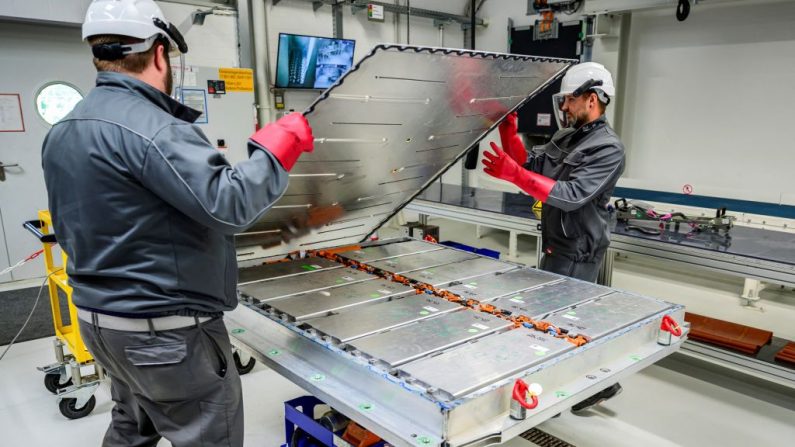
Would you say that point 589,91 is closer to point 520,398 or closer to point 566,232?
point 566,232

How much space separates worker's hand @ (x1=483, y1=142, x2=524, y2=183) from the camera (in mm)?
2379

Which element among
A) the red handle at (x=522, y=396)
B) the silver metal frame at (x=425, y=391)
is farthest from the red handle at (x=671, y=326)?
the red handle at (x=522, y=396)

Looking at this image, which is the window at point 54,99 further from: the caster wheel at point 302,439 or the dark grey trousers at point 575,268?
the dark grey trousers at point 575,268

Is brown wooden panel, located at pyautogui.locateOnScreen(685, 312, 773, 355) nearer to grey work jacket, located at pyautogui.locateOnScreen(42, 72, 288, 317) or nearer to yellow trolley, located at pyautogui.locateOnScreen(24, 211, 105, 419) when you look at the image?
grey work jacket, located at pyautogui.locateOnScreen(42, 72, 288, 317)

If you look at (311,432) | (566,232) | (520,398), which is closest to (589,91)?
(566,232)

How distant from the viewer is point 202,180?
4.18 feet

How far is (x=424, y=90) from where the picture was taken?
5.93 ft

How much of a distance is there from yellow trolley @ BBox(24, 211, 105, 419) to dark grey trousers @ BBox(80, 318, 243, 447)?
1.46 meters

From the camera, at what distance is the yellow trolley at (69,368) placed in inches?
113

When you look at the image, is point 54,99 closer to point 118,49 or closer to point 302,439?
point 118,49

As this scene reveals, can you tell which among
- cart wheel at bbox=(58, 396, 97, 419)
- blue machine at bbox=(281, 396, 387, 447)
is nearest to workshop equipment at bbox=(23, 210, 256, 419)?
cart wheel at bbox=(58, 396, 97, 419)

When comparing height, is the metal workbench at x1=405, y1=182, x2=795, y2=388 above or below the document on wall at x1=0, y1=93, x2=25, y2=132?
below

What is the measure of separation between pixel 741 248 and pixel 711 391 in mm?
954

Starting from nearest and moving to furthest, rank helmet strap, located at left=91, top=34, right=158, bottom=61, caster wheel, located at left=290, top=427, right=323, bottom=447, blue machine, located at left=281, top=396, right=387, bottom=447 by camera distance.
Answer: helmet strap, located at left=91, top=34, right=158, bottom=61, blue machine, located at left=281, top=396, right=387, bottom=447, caster wheel, located at left=290, top=427, right=323, bottom=447
